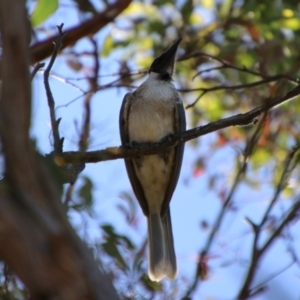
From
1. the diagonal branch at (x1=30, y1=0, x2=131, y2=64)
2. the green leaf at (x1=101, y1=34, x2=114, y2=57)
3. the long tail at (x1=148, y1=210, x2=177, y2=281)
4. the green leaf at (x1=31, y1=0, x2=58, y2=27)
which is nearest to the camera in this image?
the green leaf at (x1=31, y1=0, x2=58, y2=27)

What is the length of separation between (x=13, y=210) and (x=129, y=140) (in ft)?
14.7

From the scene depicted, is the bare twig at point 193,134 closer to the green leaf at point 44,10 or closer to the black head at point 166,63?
the green leaf at point 44,10

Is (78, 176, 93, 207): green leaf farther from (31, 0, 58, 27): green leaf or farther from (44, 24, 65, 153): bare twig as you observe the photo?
(31, 0, 58, 27): green leaf

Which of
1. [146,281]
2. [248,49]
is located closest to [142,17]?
[248,49]

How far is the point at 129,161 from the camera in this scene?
607 cm

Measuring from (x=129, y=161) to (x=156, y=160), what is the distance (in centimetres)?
25

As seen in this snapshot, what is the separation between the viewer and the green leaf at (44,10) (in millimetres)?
4410

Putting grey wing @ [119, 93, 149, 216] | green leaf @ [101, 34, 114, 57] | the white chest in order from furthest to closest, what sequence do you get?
green leaf @ [101, 34, 114, 57]
grey wing @ [119, 93, 149, 216]
the white chest

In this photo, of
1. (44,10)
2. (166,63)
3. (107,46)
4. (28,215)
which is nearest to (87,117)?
(44,10)

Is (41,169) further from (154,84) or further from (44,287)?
(154,84)

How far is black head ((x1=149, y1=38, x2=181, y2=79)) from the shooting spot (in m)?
6.46

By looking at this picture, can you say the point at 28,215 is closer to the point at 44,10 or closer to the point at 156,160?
the point at 44,10

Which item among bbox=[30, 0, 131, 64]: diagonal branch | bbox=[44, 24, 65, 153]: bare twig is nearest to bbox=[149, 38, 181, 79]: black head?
bbox=[30, 0, 131, 64]: diagonal branch

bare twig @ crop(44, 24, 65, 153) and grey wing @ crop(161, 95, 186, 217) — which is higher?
grey wing @ crop(161, 95, 186, 217)
